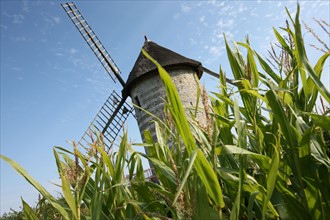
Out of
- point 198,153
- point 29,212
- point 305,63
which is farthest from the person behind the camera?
point 29,212

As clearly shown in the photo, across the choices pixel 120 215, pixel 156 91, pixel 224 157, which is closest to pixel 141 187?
pixel 120 215

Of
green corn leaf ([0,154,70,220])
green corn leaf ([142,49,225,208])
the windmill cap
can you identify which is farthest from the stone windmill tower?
green corn leaf ([142,49,225,208])

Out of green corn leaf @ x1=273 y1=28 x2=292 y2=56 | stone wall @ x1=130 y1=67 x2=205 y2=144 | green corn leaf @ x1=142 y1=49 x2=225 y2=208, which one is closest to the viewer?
green corn leaf @ x1=142 y1=49 x2=225 y2=208

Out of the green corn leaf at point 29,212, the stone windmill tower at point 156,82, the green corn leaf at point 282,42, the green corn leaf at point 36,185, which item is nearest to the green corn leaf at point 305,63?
the green corn leaf at point 282,42

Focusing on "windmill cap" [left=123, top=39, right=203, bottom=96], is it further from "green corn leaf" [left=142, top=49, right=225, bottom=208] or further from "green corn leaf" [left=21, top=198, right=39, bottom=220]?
"green corn leaf" [left=142, top=49, right=225, bottom=208]

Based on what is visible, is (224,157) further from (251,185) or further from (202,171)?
(202,171)

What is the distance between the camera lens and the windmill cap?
37.9 feet

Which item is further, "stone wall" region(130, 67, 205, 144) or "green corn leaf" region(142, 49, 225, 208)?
"stone wall" region(130, 67, 205, 144)

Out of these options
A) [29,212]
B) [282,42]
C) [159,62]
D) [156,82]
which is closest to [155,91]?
[156,82]

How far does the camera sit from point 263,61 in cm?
128

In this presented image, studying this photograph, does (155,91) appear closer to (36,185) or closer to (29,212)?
(29,212)

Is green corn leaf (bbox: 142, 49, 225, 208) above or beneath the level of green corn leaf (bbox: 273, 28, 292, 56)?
beneath

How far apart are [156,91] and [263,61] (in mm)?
10090

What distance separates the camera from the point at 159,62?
1162 cm
